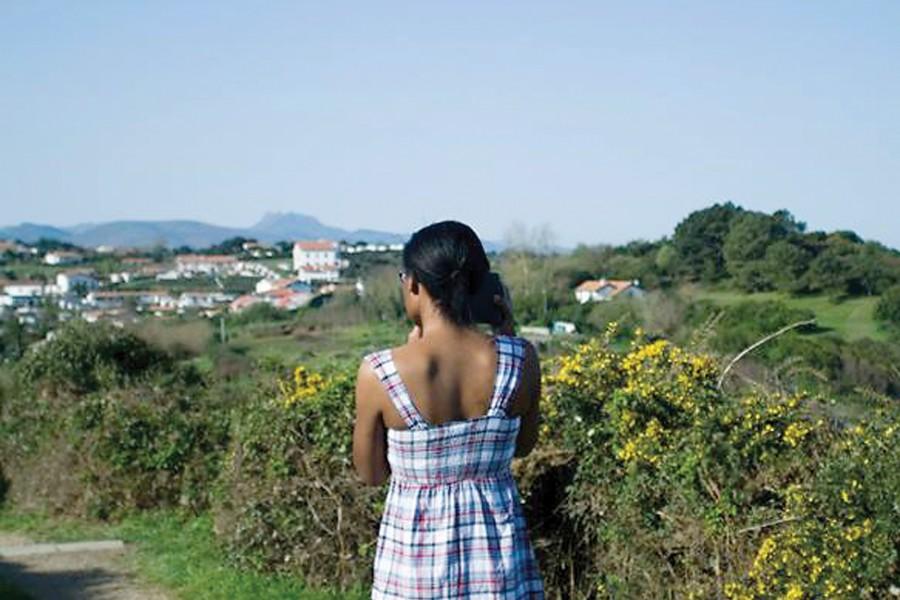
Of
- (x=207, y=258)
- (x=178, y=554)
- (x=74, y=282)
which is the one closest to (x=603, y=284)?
(x=178, y=554)

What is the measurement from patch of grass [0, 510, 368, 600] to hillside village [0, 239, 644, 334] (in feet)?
12.9

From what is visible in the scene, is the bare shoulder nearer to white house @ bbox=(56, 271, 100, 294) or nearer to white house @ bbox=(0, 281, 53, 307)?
white house @ bbox=(0, 281, 53, 307)

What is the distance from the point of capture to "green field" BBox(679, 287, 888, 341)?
8.14 meters

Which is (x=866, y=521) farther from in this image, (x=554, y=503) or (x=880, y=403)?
(x=554, y=503)

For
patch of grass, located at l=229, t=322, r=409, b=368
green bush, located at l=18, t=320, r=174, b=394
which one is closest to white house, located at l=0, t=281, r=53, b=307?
patch of grass, located at l=229, t=322, r=409, b=368

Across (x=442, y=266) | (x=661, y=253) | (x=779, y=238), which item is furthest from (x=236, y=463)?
(x=661, y=253)

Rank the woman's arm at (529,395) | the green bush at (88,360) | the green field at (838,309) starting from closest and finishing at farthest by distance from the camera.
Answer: the woman's arm at (529,395) < the green field at (838,309) < the green bush at (88,360)

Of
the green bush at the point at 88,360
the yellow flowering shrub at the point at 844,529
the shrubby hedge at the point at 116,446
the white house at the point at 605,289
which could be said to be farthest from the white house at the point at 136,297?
the yellow flowering shrub at the point at 844,529

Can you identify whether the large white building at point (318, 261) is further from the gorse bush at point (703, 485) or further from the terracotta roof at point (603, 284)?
the gorse bush at point (703, 485)

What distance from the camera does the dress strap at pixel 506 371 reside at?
324cm

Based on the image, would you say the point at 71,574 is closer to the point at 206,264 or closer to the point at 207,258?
the point at 206,264

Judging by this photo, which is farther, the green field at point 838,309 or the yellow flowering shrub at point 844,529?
the green field at point 838,309

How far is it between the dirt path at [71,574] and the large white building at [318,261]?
15.8 m

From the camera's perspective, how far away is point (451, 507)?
126 inches
